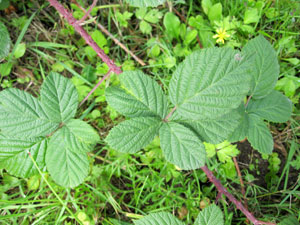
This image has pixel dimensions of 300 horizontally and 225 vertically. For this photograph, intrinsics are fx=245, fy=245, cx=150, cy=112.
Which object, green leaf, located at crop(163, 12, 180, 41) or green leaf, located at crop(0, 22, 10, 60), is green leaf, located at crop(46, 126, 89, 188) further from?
green leaf, located at crop(163, 12, 180, 41)

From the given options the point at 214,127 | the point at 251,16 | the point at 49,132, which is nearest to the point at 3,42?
the point at 49,132

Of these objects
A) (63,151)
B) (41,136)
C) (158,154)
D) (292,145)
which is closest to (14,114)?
(41,136)

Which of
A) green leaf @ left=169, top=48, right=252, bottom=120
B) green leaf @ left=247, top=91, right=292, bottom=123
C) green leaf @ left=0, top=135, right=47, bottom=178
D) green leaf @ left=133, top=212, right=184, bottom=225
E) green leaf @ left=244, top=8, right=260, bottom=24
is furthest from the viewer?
green leaf @ left=244, top=8, right=260, bottom=24

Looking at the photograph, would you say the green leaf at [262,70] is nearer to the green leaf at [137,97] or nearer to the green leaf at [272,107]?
the green leaf at [272,107]

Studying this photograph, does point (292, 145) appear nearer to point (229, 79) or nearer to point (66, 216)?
point (229, 79)

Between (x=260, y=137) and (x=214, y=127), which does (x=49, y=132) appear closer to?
(x=214, y=127)

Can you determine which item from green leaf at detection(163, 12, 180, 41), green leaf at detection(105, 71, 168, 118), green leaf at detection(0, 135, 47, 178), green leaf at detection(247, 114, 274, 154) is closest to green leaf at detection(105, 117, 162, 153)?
green leaf at detection(105, 71, 168, 118)
